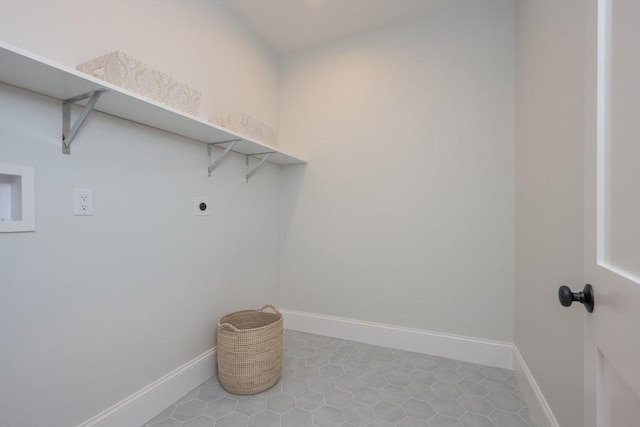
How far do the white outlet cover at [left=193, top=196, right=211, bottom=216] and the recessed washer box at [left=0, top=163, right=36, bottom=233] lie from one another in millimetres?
747

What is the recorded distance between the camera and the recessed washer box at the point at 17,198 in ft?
3.29

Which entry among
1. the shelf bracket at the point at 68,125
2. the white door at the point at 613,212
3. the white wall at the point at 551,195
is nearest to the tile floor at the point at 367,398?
the white wall at the point at 551,195

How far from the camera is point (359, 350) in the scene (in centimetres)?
216

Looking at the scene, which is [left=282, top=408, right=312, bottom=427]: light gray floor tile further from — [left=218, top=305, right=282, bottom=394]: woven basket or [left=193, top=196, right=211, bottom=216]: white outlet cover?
[left=193, top=196, right=211, bottom=216]: white outlet cover

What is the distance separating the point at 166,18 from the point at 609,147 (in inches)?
78.1

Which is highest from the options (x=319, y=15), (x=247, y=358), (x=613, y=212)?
(x=319, y=15)

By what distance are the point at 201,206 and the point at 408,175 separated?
148 centimetres

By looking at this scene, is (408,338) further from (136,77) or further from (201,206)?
(136,77)

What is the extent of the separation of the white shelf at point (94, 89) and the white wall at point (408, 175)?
0.97 m

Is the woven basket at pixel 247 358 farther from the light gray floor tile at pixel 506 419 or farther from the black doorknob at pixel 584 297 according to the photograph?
the black doorknob at pixel 584 297

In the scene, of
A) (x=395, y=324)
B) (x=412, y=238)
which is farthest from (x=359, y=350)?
(x=412, y=238)

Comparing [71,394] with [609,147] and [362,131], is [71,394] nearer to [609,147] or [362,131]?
[609,147]

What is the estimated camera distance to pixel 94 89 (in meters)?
1.05

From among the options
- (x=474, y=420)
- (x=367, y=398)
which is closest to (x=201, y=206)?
(x=367, y=398)
